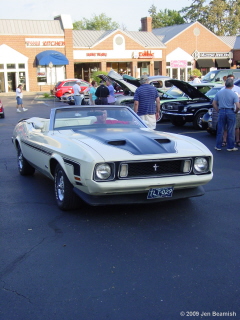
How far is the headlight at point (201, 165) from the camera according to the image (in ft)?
17.3

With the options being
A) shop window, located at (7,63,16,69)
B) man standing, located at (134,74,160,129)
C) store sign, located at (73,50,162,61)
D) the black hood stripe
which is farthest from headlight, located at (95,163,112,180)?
store sign, located at (73,50,162,61)

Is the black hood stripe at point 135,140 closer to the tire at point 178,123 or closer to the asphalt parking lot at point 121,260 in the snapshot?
the asphalt parking lot at point 121,260

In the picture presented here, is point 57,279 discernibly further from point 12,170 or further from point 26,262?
point 12,170

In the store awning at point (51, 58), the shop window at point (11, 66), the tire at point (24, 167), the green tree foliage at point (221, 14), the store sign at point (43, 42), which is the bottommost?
the tire at point (24, 167)

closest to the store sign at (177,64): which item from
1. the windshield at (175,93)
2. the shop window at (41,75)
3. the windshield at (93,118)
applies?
the shop window at (41,75)

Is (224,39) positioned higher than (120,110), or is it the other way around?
(224,39)

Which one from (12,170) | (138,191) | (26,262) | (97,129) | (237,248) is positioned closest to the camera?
(26,262)

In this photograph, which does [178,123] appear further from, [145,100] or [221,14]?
[221,14]

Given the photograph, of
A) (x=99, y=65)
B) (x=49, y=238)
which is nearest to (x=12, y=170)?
(x=49, y=238)

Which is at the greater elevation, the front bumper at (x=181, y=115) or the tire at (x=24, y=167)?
the front bumper at (x=181, y=115)

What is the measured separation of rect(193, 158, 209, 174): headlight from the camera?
5.29m

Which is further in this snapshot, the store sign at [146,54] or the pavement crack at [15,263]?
the store sign at [146,54]

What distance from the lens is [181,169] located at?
205 inches

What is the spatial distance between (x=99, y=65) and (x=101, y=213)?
4355cm
